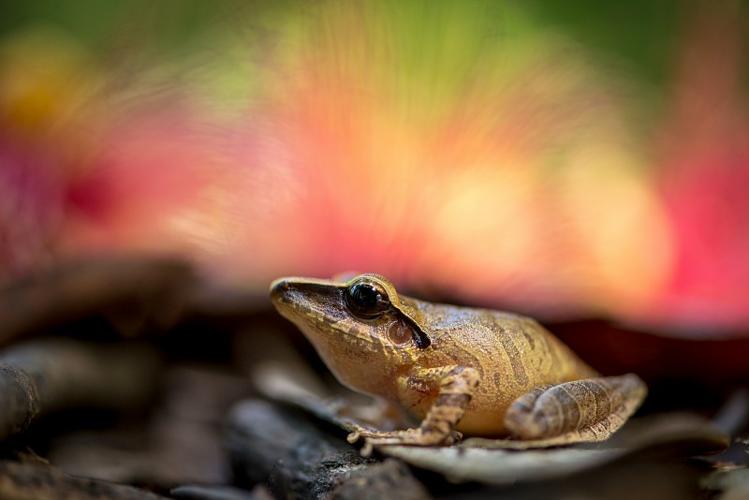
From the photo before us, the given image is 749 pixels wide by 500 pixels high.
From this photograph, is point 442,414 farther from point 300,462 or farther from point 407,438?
point 300,462

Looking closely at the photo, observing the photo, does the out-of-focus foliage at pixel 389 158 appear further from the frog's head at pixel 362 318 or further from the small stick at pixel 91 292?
the frog's head at pixel 362 318

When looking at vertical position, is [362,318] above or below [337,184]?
below

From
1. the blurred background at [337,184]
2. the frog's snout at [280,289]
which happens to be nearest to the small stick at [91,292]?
the blurred background at [337,184]

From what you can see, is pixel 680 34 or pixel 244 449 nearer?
pixel 244 449

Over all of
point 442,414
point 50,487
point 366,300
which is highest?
point 366,300

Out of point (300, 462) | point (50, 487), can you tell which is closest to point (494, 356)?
point (300, 462)

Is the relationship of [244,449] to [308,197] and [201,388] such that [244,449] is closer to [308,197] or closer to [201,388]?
[201,388]

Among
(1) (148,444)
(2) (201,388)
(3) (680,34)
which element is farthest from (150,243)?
(3) (680,34)
